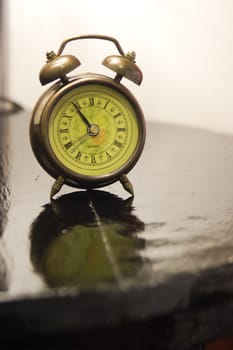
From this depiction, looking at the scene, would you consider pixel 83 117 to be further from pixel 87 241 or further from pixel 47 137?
pixel 87 241

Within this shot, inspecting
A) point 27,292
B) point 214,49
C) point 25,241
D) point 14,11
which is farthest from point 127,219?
point 14,11

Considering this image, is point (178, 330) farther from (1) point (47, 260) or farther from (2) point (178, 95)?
(2) point (178, 95)

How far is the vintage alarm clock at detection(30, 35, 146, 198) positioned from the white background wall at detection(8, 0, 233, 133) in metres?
1.05

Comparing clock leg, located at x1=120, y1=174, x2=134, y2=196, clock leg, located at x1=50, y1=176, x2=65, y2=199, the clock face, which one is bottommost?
clock leg, located at x1=120, y1=174, x2=134, y2=196

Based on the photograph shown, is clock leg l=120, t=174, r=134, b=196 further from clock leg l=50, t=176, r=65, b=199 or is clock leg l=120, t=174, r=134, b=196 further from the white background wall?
the white background wall

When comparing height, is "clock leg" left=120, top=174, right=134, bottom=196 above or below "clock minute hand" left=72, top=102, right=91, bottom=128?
below

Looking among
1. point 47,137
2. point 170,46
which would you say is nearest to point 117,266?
point 47,137

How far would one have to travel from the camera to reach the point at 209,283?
56cm

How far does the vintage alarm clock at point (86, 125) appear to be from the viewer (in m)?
0.83

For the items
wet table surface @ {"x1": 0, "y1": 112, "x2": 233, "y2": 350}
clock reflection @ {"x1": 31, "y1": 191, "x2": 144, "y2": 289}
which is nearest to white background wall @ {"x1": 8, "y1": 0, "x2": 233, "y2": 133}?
wet table surface @ {"x1": 0, "y1": 112, "x2": 233, "y2": 350}

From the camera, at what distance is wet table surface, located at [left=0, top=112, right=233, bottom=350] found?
51 cm

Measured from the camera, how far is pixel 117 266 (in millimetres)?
578

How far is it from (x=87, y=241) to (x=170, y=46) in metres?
1.37

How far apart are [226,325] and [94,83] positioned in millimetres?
420
